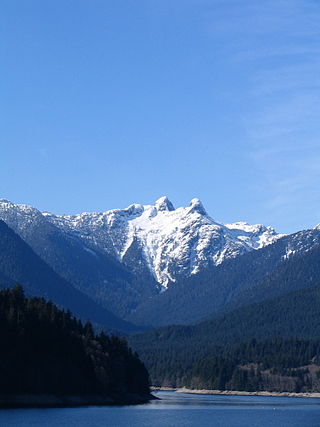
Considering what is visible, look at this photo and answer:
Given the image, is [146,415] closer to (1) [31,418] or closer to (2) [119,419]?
(2) [119,419]

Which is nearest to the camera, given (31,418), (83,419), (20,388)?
(31,418)

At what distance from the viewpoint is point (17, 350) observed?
636ft

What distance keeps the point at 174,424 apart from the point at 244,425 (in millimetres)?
14157

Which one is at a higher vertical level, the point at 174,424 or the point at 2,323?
the point at 2,323

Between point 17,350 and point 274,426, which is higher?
point 17,350

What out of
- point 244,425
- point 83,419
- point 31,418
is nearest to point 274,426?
point 244,425

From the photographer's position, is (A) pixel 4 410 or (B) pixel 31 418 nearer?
(B) pixel 31 418

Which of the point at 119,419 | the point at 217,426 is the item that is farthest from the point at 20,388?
the point at 217,426

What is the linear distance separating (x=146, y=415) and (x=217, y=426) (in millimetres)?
21394

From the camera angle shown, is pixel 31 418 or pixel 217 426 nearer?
pixel 31 418

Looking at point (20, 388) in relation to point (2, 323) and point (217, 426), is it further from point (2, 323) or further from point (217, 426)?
point (217, 426)

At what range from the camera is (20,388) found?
192 m

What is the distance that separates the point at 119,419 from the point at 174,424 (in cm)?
1064

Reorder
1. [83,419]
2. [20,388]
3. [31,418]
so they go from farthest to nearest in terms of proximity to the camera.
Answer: [20,388] < [83,419] < [31,418]
